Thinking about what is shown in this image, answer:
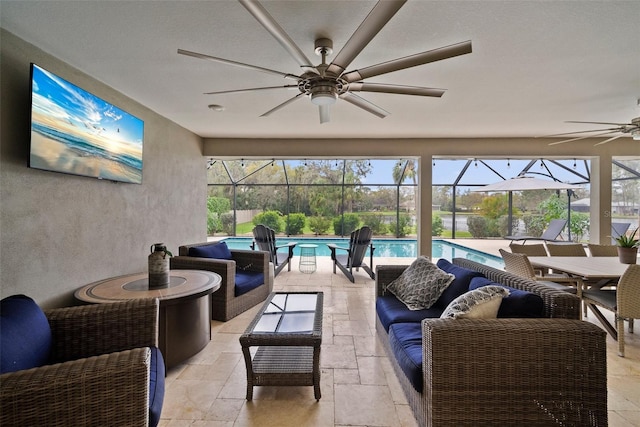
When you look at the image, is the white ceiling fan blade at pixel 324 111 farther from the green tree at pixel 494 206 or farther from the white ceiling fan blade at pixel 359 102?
the green tree at pixel 494 206

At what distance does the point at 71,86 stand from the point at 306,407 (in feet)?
10.2

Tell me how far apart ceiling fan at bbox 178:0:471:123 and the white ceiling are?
1.11 ft

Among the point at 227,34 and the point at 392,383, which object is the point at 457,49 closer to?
the point at 227,34

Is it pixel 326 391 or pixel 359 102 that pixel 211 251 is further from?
pixel 359 102

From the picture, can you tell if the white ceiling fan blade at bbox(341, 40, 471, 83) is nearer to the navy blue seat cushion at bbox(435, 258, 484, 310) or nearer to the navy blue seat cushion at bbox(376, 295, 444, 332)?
the navy blue seat cushion at bbox(435, 258, 484, 310)

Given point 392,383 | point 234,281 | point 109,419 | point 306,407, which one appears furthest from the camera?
point 234,281

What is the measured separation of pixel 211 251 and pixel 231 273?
0.57 metres

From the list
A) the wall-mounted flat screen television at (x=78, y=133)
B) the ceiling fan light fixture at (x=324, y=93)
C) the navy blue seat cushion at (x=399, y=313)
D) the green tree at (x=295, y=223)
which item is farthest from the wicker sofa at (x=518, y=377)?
the green tree at (x=295, y=223)

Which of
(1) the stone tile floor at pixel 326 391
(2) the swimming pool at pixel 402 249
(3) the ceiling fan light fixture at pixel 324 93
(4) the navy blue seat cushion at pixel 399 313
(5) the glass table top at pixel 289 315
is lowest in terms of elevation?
(1) the stone tile floor at pixel 326 391

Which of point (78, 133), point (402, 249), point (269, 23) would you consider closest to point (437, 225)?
point (402, 249)

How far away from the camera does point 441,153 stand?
5.05 meters

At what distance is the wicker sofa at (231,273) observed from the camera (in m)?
3.04

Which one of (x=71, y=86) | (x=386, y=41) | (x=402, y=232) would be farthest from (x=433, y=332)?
(x=402, y=232)

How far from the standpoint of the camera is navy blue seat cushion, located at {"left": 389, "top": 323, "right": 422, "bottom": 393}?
1.51 meters
